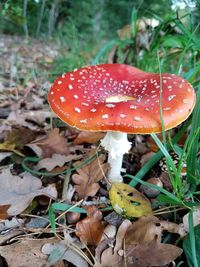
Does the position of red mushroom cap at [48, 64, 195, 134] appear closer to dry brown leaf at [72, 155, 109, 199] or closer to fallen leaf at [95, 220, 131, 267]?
dry brown leaf at [72, 155, 109, 199]

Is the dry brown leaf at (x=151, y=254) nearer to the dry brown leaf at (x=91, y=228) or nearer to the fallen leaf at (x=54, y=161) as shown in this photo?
the dry brown leaf at (x=91, y=228)

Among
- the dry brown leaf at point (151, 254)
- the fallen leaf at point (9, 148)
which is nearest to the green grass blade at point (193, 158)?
the dry brown leaf at point (151, 254)

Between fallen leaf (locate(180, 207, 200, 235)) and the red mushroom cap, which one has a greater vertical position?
the red mushroom cap

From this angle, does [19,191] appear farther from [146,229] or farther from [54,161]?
[146,229]

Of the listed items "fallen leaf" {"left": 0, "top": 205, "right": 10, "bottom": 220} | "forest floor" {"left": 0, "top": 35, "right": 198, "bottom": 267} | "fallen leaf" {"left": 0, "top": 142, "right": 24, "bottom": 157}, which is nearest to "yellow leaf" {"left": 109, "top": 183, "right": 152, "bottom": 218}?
"forest floor" {"left": 0, "top": 35, "right": 198, "bottom": 267}

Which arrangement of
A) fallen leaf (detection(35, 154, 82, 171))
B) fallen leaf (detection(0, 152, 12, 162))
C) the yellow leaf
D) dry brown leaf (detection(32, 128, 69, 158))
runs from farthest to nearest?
1. dry brown leaf (detection(32, 128, 69, 158))
2. fallen leaf (detection(0, 152, 12, 162))
3. fallen leaf (detection(35, 154, 82, 171))
4. the yellow leaf

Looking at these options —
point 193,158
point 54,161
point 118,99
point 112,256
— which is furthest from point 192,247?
point 54,161

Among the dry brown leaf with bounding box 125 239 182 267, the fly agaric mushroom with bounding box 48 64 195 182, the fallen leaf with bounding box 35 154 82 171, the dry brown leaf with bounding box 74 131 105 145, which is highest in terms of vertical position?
the fly agaric mushroom with bounding box 48 64 195 182
